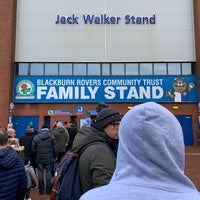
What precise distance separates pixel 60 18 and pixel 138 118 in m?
27.4

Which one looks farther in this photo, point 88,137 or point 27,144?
point 27,144

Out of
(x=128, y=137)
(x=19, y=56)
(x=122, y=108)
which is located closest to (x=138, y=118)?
(x=128, y=137)

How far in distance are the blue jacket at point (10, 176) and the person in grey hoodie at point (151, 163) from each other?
2.51 meters

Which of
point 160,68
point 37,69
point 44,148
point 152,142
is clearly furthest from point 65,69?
point 152,142

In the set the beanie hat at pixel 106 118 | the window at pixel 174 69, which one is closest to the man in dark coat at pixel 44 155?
the beanie hat at pixel 106 118

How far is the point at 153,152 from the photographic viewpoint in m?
1.13

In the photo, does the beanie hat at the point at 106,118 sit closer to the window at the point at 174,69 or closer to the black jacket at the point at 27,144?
the black jacket at the point at 27,144

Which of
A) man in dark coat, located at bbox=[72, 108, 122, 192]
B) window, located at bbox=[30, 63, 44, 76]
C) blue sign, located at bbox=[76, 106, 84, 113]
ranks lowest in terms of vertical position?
man in dark coat, located at bbox=[72, 108, 122, 192]

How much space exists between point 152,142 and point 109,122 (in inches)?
70.6

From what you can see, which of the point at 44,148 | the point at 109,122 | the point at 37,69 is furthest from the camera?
the point at 37,69

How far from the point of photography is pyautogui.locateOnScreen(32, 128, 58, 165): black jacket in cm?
799

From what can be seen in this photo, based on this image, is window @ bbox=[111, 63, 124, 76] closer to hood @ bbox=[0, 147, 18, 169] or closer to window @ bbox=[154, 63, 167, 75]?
window @ bbox=[154, 63, 167, 75]

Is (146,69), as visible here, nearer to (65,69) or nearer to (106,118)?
(65,69)

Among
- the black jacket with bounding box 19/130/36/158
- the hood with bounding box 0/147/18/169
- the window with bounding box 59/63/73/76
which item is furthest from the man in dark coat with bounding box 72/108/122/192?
the window with bounding box 59/63/73/76
